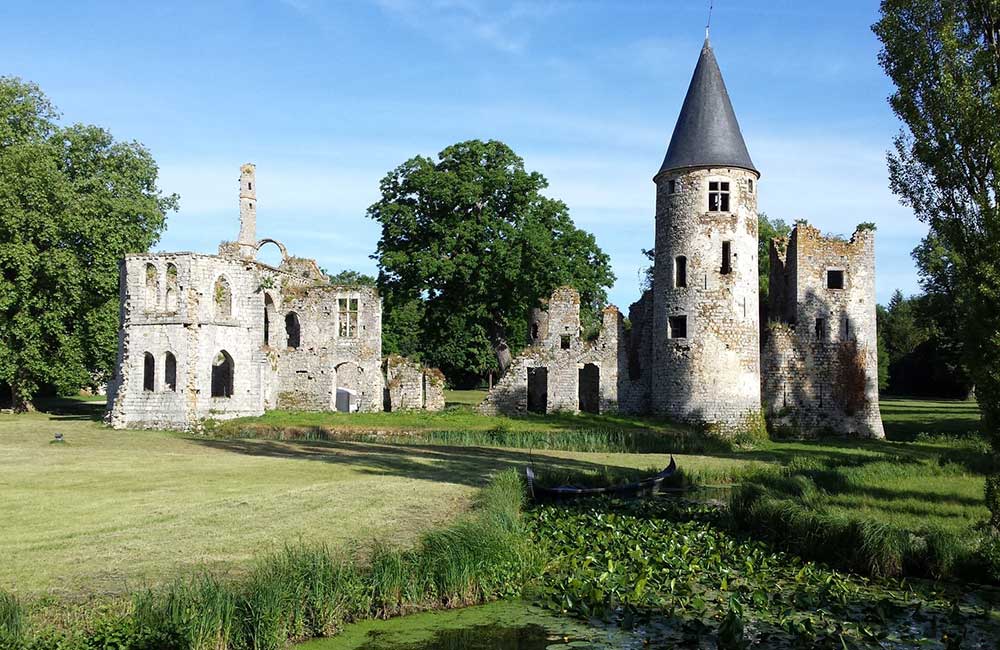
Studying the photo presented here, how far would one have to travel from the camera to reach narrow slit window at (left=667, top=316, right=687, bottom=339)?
3216 cm

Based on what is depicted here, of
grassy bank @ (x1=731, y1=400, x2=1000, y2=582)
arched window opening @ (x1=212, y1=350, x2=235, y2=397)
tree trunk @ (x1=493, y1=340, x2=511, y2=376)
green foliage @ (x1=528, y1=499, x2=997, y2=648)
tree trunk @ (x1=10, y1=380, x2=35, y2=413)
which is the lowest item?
green foliage @ (x1=528, y1=499, x2=997, y2=648)

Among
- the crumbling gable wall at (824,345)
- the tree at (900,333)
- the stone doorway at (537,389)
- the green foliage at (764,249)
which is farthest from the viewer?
the tree at (900,333)

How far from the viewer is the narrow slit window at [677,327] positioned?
3216 cm

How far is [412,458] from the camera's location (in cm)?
2255

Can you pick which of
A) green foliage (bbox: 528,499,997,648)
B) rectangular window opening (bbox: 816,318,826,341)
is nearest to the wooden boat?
green foliage (bbox: 528,499,997,648)

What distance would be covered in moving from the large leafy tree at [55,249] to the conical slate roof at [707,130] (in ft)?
70.0

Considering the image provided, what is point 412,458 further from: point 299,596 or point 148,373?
point 148,373

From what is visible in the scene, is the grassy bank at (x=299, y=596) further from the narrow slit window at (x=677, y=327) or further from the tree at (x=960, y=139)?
A: the narrow slit window at (x=677, y=327)

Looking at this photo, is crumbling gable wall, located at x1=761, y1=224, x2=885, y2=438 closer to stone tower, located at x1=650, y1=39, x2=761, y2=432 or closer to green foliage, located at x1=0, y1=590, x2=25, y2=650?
stone tower, located at x1=650, y1=39, x2=761, y2=432

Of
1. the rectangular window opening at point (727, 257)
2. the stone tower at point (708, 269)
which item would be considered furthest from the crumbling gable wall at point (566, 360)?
the rectangular window opening at point (727, 257)

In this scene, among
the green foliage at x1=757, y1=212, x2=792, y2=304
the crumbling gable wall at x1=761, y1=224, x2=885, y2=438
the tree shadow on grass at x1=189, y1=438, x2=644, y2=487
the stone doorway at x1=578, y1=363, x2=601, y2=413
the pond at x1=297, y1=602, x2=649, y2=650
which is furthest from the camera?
the green foliage at x1=757, y1=212, x2=792, y2=304

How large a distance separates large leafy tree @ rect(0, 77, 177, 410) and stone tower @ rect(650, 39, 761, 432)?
2089 cm

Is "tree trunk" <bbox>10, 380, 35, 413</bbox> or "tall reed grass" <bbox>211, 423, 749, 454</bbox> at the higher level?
"tree trunk" <bbox>10, 380, 35, 413</bbox>

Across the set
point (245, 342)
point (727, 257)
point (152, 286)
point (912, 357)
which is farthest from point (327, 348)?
Result: point (912, 357)
